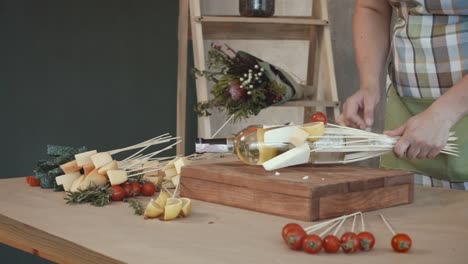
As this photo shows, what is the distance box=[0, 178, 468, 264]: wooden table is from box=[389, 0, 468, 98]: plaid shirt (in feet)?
1.79

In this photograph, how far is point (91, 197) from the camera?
1.68m

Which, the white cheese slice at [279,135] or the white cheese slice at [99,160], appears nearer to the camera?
the white cheese slice at [279,135]

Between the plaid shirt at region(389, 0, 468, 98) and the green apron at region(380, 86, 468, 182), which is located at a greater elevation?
the plaid shirt at region(389, 0, 468, 98)

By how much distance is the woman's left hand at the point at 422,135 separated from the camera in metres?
1.74

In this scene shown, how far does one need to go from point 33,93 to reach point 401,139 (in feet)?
8.15

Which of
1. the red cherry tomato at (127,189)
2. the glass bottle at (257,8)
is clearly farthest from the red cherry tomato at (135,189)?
the glass bottle at (257,8)

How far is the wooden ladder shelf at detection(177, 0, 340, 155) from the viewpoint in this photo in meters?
3.71

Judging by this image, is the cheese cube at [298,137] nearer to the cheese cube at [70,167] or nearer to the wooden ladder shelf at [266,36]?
the cheese cube at [70,167]

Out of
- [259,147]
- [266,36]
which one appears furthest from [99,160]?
[266,36]

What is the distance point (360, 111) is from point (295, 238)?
3.50ft

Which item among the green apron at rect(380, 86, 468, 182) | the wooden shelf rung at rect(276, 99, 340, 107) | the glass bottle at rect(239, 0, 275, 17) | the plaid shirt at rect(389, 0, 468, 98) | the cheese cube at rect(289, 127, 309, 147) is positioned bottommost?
the wooden shelf rung at rect(276, 99, 340, 107)

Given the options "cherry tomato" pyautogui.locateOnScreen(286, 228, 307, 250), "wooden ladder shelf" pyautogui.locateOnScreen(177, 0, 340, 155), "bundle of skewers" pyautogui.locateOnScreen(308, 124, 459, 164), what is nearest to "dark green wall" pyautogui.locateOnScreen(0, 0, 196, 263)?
"wooden ladder shelf" pyautogui.locateOnScreen(177, 0, 340, 155)

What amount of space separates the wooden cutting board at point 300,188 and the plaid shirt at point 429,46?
562 millimetres

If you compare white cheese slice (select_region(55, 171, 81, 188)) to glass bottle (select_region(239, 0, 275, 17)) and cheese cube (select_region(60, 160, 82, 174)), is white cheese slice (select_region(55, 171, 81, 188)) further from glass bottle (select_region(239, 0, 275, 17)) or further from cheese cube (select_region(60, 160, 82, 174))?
glass bottle (select_region(239, 0, 275, 17))
